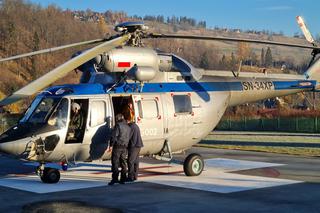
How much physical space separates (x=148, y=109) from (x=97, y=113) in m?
1.49

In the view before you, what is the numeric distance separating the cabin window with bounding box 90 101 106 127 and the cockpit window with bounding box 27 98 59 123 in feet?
3.10

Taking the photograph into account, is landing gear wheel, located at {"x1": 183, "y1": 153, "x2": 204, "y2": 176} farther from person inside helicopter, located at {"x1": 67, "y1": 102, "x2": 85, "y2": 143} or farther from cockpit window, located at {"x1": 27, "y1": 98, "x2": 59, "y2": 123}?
cockpit window, located at {"x1": 27, "y1": 98, "x2": 59, "y2": 123}

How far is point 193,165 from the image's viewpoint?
1373cm

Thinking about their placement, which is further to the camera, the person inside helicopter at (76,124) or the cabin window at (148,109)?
the cabin window at (148,109)

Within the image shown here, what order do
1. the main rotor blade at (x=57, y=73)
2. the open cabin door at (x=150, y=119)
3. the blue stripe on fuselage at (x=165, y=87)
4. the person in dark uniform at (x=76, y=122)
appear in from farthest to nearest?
the open cabin door at (x=150, y=119), the blue stripe on fuselage at (x=165, y=87), the person in dark uniform at (x=76, y=122), the main rotor blade at (x=57, y=73)

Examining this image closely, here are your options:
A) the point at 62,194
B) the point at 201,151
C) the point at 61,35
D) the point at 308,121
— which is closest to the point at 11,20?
the point at 61,35

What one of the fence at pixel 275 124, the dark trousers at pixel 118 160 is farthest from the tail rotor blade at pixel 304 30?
the fence at pixel 275 124

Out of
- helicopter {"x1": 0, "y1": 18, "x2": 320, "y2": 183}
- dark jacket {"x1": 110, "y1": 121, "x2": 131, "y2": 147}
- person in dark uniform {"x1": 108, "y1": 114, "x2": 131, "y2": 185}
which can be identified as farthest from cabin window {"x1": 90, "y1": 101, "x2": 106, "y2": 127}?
dark jacket {"x1": 110, "y1": 121, "x2": 131, "y2": 147}

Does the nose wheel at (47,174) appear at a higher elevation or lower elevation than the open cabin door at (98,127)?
lower

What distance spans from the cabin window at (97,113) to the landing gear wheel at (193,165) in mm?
2791

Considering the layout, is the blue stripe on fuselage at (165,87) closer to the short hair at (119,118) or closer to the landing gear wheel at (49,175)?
the short hair at (119,118)

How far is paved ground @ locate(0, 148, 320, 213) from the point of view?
9.76 m

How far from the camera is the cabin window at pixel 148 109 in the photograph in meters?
13.1

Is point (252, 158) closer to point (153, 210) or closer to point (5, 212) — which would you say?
point (153, 210)
